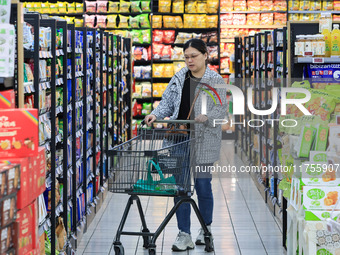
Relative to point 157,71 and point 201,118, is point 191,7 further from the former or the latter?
point 201,118

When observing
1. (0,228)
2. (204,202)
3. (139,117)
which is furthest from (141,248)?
(139,117)

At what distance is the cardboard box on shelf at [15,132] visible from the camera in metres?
2.76

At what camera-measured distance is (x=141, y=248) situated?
571cm

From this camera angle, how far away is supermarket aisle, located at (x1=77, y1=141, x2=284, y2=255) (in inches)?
224

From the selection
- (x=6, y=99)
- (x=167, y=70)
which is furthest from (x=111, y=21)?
(x=6, y=99)

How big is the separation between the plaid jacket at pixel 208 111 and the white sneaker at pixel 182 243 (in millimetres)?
689

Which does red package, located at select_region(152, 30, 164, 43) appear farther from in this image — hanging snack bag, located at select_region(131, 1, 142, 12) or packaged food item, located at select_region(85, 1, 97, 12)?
packaged food item, located at select_region(85, 1, 97, 12)

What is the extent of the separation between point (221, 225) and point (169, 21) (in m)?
8.12

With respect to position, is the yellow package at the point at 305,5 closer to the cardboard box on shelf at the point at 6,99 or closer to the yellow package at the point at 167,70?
the yellow package at the point at 167,70

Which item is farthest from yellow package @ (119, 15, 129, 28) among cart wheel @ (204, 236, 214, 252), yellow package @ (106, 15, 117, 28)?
cart wheel @ (204, 236, 214, 252)

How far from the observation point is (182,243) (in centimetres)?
556

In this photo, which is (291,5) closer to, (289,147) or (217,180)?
(217,180)

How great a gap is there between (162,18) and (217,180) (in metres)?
5.84

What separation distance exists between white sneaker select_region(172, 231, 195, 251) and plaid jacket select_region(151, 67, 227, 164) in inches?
27.1
